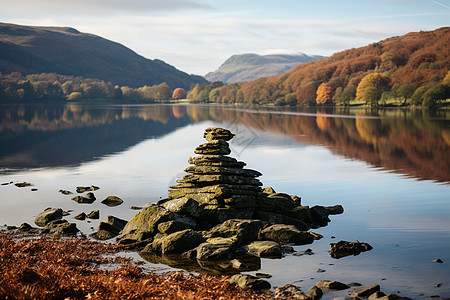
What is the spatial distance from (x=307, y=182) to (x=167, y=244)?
19.8 m

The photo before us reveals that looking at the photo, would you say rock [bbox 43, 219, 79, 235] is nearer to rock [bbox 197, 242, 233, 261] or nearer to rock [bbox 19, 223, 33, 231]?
rock [bbox 19, 223, 33, 231]

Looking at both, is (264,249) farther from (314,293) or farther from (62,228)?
(62,228)

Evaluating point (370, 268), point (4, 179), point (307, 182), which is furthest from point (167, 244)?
point (4, 179)

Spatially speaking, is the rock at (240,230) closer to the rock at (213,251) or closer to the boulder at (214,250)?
the boulder at (214,250)

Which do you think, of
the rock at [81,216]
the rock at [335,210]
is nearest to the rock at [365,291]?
the rock at [335,210]

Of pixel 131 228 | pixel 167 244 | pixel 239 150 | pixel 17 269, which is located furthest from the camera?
pixel 239 150

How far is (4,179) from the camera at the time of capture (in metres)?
39.7

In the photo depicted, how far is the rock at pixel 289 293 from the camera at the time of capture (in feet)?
47.7

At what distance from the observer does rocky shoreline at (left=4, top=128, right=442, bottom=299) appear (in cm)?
1742

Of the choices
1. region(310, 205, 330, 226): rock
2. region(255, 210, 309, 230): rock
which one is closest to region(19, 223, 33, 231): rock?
region(255, 210, 309, 230): rock

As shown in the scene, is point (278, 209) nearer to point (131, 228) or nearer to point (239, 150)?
point (131, 228)

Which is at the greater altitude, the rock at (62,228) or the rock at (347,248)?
the rock at (347,248)

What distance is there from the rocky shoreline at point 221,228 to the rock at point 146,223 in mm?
49

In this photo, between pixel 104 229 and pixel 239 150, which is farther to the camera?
pixel 239 150
